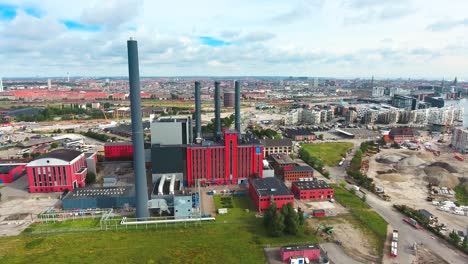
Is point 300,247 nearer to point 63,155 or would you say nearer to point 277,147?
point 277,147

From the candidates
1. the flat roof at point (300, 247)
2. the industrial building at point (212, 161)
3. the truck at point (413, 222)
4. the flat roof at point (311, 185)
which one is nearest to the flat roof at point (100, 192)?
the industrial building at point (212, 161)

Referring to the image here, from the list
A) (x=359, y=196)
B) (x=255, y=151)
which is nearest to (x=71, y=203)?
(x=255, y=151)

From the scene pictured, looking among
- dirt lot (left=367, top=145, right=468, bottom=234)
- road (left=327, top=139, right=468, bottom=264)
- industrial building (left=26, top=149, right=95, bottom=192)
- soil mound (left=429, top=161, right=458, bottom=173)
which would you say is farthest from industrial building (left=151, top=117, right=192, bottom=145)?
soil mound (left=429, top=161, right=458, bottom=173)

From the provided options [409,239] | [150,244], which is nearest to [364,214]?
[409,239]

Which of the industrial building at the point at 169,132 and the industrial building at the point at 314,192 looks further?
the industrial building at the point at 169,132

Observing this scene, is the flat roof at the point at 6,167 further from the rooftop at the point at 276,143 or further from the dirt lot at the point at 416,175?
the dirt lot at the point at 416,175

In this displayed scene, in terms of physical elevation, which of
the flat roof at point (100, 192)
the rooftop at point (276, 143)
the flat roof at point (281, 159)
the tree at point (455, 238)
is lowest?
the tree at point (455, 238)
